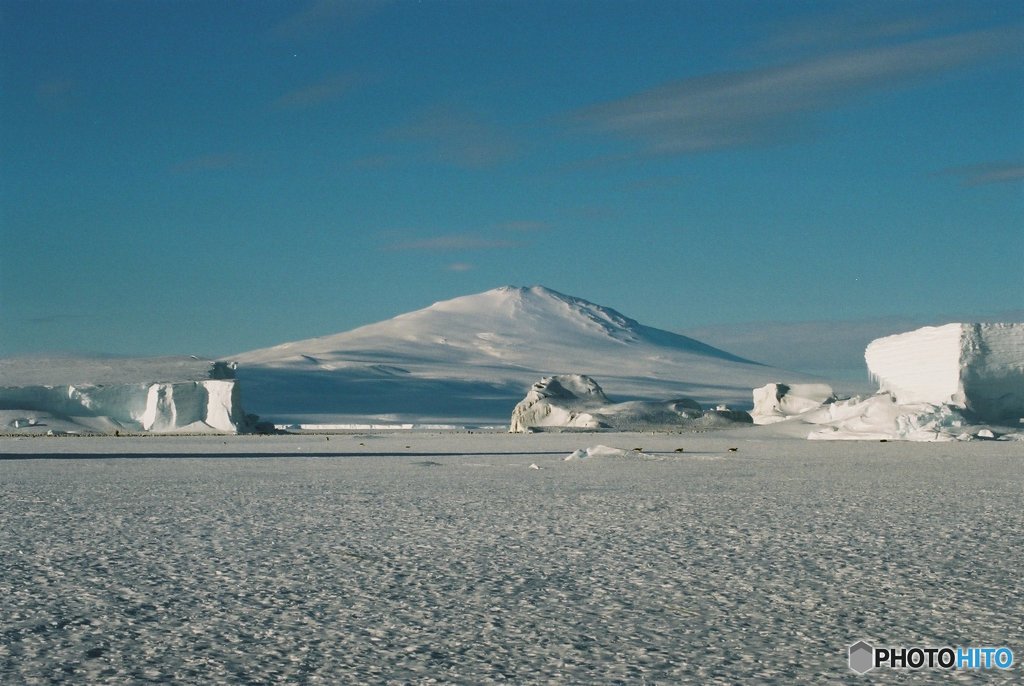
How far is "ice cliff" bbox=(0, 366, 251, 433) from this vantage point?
3334 cm

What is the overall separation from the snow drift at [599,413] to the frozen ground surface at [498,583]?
2727 centimetres

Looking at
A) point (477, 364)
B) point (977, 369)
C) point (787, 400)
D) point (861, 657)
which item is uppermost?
point (477, 364)

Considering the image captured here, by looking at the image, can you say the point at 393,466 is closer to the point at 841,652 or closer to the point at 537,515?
the point at 537,515

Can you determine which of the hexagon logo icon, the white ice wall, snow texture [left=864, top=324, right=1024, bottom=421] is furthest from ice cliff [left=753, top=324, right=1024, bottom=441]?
the hexagon logo icon

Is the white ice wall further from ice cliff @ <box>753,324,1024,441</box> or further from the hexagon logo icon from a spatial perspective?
the hexagon logo icon

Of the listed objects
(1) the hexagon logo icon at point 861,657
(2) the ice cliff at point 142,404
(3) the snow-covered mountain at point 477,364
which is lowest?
(1) the hexagon logo icon at point 861,657

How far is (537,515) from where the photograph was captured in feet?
24.2

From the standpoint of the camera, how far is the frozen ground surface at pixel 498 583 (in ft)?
11.0

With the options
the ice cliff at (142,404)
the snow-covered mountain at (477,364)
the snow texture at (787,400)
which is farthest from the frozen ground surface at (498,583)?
the snow-covered mountain at (477,364)

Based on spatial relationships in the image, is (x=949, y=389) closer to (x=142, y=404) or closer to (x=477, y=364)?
(x=142, y=404)

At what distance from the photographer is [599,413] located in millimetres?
37250

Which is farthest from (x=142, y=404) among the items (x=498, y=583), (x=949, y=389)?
(x=498, y=583)

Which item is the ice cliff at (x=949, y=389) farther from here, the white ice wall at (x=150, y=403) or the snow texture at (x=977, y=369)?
the white ice wall at (x=150, y=403)

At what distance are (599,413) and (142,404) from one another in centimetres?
1448
